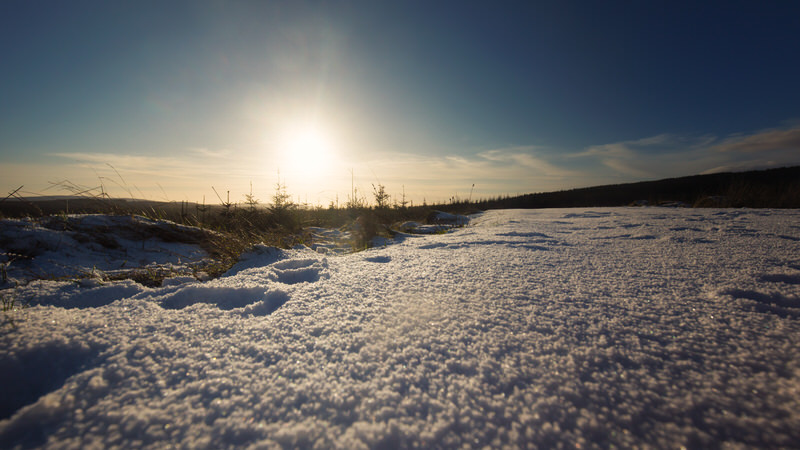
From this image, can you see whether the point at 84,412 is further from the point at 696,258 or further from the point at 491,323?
the point at 696,258

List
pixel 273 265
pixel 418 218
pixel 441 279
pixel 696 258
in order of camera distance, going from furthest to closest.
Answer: pixel 418 218, pixel 273 265, pixel 696 258, pixel 441 279

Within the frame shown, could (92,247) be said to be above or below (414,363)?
above

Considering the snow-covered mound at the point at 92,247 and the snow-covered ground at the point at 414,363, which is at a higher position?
the snow-covered mound at the point at 92,247

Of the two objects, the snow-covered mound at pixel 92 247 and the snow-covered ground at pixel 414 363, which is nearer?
the snow-covered ground at pixel 414 363

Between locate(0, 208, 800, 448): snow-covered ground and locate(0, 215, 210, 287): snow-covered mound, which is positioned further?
locate(0, 215, 210, 287): snow-covered mound

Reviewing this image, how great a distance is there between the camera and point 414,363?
0.62m

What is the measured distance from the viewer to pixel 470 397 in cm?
52

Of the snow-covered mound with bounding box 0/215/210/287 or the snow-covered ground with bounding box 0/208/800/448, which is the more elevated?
the snow-covered mound with bounding box 0/215/210/287

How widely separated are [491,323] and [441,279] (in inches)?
16.1

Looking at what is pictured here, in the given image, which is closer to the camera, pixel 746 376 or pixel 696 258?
pixel 746 376

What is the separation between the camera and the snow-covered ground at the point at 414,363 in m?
0.46

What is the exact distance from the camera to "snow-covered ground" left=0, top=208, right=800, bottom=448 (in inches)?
18.3

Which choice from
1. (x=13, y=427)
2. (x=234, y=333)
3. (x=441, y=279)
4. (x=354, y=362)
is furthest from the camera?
(x=441, y=279)

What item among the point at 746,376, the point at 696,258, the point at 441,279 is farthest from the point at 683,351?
the point at 696,258
